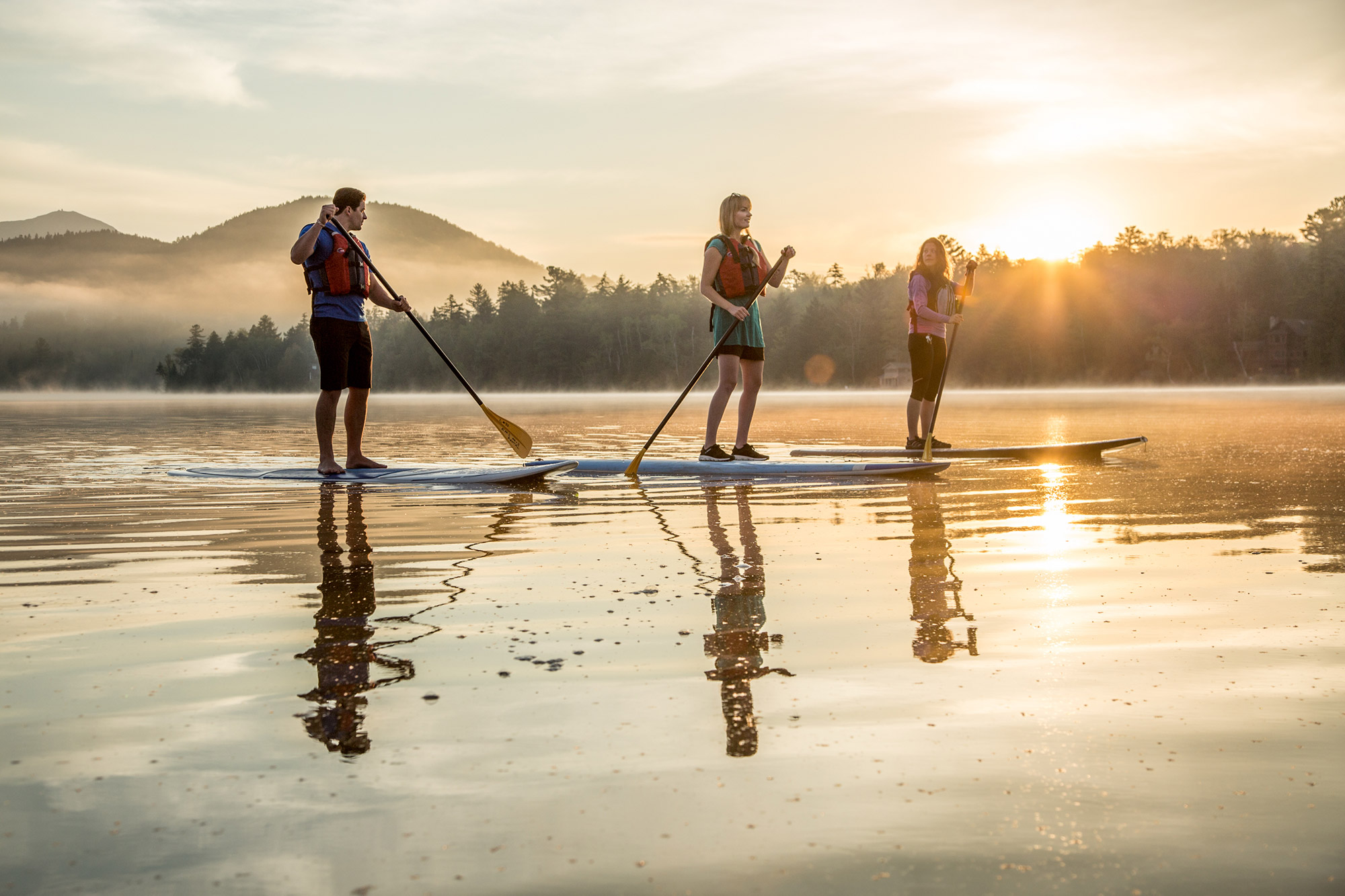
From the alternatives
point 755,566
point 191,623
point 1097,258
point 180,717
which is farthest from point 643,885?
point 1097,258

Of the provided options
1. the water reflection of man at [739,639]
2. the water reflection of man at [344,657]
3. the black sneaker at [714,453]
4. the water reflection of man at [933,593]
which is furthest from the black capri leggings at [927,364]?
the water reflection of man at [344,657]

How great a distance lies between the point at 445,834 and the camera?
1.92 m

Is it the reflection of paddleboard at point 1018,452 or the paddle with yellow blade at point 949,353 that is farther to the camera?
the reflection of paddleboard at point 1018,452

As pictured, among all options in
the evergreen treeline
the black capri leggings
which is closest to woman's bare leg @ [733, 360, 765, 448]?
the black capri leggings

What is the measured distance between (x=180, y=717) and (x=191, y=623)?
3.57 ft

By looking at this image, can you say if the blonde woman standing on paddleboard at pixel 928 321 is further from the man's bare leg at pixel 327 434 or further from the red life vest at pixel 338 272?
the man's bare leg at pixel 327 434

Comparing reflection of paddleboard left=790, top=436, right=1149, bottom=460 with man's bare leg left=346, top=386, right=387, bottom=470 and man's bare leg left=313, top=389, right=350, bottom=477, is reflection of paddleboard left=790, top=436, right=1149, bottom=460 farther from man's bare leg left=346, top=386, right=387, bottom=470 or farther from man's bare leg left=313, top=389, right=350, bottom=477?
man's bare leg left=313, top=389, right=350, bottom=477

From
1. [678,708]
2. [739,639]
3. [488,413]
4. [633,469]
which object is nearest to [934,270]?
[633,469]

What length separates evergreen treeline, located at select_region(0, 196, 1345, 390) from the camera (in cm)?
9081

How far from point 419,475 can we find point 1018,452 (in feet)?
17.1

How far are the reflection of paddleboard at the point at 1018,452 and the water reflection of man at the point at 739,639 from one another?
4.91 m

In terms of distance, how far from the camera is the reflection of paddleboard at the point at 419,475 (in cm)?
817

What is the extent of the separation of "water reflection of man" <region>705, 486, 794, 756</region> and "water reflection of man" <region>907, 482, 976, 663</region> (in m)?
0.42

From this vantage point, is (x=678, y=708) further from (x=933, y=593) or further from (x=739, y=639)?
(x=933, y=593)
